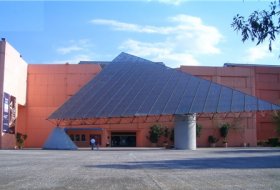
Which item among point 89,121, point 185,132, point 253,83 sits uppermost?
point 253,83

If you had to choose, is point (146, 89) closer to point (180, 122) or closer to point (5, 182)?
point (180, 122)

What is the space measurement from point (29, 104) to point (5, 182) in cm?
5734

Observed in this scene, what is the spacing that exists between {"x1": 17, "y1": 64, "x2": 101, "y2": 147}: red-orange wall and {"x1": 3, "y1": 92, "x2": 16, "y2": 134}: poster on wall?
295 inches

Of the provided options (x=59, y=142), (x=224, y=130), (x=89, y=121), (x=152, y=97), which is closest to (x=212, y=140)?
(x=224, y=130)

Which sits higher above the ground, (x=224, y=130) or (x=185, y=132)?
(x=224, y=130)

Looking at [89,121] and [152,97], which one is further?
[89,121]

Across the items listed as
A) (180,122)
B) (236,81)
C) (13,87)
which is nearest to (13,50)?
(13,87)

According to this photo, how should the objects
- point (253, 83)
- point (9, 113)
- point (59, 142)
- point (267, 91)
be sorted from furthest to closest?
point (267, 91)
point (253, 83)
point (9, 113)
point (59, 142)

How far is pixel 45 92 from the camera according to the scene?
69.8m

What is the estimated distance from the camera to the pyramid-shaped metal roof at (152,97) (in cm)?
4416

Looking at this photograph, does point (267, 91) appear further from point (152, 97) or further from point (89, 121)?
point (152, 97)

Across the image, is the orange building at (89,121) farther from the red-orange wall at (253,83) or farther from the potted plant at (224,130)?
the potted plant at (224,130)

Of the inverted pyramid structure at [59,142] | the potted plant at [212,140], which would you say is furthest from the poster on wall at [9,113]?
the potted plant at [212,140]

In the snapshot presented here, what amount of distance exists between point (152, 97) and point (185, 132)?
16.9ft
